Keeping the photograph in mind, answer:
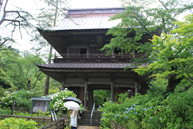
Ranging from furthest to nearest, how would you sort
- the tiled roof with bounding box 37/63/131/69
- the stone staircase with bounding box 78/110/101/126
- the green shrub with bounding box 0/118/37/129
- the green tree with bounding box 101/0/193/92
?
the tiled roof with bounding box 37/63/131/69 → the stone staircase with bounding box 78/110/101/126 → the green tree with bounding box 101/0/193/92 → the green shrub with bounding box 0/118/37/129

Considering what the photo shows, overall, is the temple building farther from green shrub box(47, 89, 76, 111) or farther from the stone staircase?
green shrub box(47, 89, 76, 111)

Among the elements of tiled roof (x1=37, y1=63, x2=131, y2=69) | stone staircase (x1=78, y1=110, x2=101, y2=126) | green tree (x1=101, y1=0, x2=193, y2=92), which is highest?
green tree (x1=101, y1=0, x2=193, y2=92)

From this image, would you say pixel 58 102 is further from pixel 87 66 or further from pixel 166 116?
pixel 166 116

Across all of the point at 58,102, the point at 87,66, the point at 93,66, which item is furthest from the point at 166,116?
the point at 87,66

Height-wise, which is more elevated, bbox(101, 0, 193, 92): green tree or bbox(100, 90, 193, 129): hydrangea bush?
bbox(101, 0, 193, 92): green tree

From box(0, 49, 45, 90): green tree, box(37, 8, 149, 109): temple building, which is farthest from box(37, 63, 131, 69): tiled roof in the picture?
box(0, 49, 45, 90): green tree

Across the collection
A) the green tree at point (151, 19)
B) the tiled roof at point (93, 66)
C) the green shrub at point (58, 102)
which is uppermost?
the green tree at point (151, 19)

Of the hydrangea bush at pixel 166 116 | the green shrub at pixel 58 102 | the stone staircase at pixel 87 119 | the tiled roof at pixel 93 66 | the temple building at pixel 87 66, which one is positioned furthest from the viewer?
the temple building at pixel 87 66

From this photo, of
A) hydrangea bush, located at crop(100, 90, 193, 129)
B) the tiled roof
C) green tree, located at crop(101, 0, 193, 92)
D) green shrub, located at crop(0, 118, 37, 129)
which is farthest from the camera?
the tiled roof

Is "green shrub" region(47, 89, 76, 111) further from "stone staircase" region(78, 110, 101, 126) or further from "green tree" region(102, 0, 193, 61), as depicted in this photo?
"green tree" region(102, 0, 193, 61)

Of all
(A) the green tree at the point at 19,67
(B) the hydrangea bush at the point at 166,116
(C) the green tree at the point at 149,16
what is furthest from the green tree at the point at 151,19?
(A) the green tree at the point at 19,67

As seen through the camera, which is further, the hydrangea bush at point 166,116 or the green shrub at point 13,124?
the hydrangea bush at point 166,116

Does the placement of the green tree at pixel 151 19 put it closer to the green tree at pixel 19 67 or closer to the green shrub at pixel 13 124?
the green shrub at pixel 13 124

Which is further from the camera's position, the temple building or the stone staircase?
the temple building
